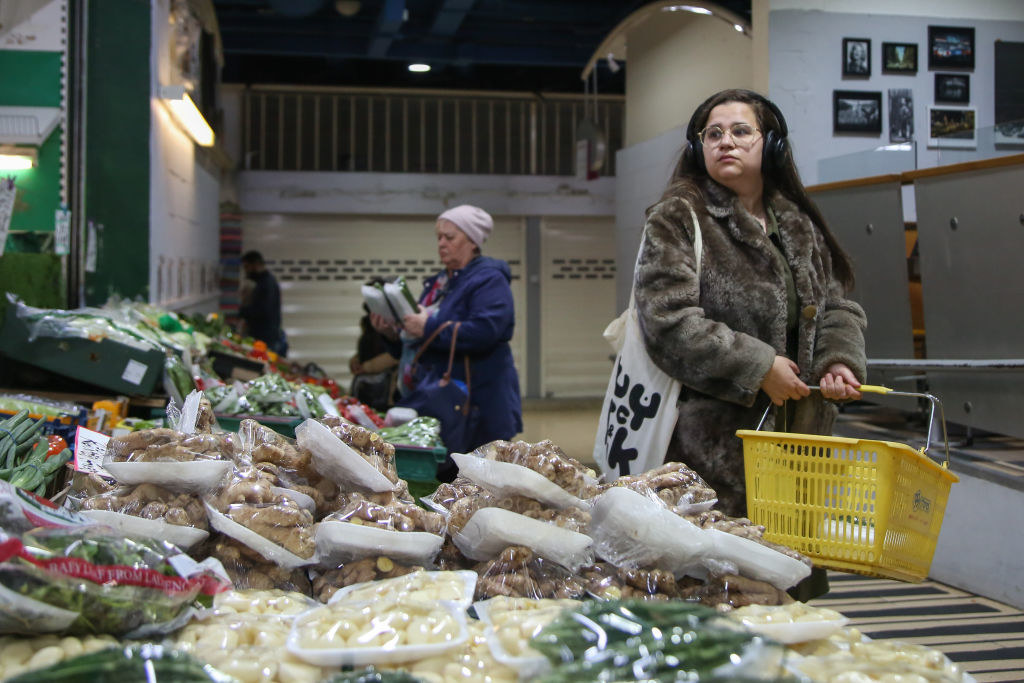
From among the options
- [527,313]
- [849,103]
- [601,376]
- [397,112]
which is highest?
[397,112]

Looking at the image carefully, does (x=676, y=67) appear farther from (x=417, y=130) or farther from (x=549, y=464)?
(x=549, y=464)

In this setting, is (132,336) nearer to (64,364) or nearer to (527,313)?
(64,364)

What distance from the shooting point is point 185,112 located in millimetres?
6570

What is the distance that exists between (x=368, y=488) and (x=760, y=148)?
5.27ft

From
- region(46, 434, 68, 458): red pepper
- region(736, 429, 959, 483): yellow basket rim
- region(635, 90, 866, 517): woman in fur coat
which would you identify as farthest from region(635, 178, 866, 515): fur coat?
region(46, 434, 68, 458): red pepper

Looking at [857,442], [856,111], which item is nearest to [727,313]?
[857,442]

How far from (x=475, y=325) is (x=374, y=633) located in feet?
10.8

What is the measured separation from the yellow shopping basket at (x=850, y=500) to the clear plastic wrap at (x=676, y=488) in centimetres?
21

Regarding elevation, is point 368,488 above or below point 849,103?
below

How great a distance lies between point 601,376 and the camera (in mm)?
13898

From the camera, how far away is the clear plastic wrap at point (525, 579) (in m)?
1.67

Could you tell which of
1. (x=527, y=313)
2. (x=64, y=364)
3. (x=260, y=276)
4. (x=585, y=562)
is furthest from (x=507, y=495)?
(x=527, y=313)

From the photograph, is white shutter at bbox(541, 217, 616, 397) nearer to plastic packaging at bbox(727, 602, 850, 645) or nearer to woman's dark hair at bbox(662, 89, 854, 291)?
woman's dark hair at bbox(662, 89, 854, 291)

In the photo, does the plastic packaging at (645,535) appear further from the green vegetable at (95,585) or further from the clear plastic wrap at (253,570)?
the green vegetable at (95,585)
